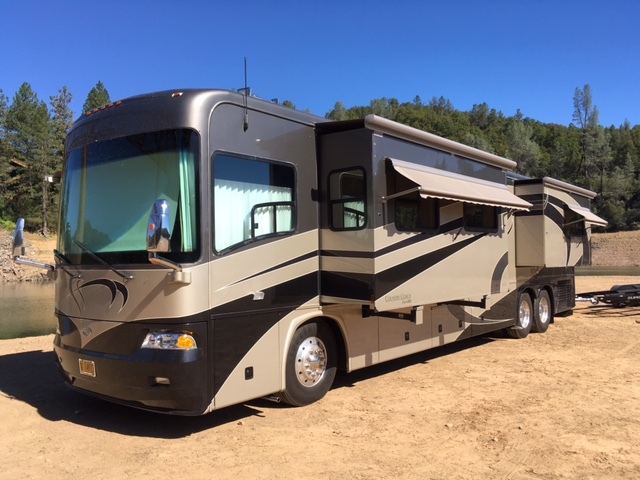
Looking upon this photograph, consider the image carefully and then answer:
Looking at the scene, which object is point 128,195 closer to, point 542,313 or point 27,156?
point 542,313

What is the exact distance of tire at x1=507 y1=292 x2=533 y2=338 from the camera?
10.0 m

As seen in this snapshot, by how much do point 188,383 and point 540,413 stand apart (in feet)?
11.9

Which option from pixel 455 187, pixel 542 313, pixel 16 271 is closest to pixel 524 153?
pixel 16 271

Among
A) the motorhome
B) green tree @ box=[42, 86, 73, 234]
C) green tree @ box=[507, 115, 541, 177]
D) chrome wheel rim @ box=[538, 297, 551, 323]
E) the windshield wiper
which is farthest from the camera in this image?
green tree @ box=[507, 115, 541, 177]

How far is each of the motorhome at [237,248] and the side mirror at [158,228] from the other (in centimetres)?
1

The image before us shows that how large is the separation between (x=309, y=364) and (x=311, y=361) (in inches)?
1.5

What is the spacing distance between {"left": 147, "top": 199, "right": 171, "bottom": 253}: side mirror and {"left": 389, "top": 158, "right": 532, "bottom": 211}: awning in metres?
2.74

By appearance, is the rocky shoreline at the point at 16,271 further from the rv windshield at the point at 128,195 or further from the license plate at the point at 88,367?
the license plate at the point at 88,367

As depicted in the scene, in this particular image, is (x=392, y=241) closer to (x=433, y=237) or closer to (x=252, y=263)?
(x=433, y=237)

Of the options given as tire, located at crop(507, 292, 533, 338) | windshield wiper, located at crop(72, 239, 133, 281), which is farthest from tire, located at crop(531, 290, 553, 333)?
windshield wiper, located at crop(72, 239, 133, 281)

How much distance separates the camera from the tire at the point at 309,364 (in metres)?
5.43

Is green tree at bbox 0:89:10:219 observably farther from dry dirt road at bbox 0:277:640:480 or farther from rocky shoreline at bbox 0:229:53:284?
dry dirt road at bbox 0:277:640:480

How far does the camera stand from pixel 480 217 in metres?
7.84

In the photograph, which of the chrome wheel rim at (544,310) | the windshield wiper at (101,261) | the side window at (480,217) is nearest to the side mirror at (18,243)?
the windshield wiper at (101,261)
